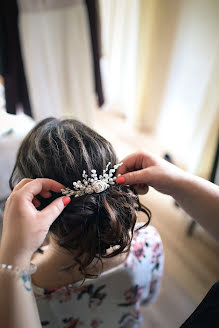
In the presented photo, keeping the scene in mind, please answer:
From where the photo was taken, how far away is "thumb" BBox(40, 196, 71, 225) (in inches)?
18.7

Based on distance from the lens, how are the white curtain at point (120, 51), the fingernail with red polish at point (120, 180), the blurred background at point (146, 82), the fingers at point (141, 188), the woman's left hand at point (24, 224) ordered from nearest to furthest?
the woman's left hand at point (24, 224), the fingernail with red polish at point (120, 180), the fingers at point (141, 188), the blurred background at point (146, 82), the white curtain at point (120, 51)

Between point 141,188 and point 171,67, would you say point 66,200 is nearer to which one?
point 141,188

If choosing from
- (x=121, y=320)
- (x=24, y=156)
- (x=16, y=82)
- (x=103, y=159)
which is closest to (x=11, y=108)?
(x=16, y=82)

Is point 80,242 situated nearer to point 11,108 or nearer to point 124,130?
point 11,108

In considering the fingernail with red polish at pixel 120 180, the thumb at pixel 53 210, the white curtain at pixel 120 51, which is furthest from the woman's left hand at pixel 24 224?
the white curtain at pixel 120 51

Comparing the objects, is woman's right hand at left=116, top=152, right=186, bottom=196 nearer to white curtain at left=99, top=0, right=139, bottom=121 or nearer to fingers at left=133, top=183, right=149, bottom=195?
fingers at left=133, top=183, right=149, bottom=195

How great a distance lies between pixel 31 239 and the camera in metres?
0.46

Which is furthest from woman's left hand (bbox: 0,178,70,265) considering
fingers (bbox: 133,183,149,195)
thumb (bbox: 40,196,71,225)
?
fingers (bbox: 133,183,149,195)

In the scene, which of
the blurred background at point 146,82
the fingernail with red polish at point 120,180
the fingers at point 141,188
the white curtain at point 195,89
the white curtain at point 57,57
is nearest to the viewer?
the fingernail with red polish at point 120,180

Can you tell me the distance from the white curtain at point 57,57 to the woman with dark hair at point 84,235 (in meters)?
0.95

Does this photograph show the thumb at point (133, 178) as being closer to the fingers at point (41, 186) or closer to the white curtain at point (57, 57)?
the fingers at point (41, 186)

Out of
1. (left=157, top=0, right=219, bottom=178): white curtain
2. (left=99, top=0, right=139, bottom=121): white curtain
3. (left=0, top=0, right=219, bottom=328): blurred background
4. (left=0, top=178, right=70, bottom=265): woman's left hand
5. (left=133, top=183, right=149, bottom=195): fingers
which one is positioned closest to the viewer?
(left=0, top=178, right=70, bottom=265): woman's left hand

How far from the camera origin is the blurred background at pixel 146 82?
1.14 metres

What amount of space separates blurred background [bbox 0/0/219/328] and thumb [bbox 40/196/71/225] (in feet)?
1.71
